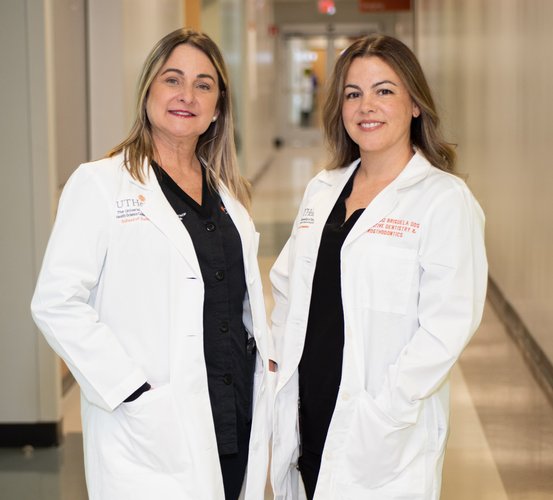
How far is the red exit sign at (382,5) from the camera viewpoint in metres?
17.3

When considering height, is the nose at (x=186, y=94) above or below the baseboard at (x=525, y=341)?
above

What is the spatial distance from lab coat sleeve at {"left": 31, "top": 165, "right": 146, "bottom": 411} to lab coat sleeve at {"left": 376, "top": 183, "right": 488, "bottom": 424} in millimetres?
674

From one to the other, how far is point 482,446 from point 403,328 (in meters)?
2.49

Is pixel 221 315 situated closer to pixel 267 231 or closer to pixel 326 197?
pixel 326 197

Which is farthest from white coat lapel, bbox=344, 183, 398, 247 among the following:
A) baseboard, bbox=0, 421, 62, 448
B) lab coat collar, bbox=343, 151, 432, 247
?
baseboard, bbox=0, 421, 62, 448

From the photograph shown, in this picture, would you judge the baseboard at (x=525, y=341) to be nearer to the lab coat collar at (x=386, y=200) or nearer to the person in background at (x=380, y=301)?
the person in background at (x=380, y=301)

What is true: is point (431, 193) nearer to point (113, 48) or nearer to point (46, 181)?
point (46, 181)

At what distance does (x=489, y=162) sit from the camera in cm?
900

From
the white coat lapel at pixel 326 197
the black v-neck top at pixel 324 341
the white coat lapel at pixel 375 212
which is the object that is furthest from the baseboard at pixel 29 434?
the white coat lapel at pixel 375 212

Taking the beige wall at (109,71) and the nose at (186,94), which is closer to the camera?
the nose at (186,94)

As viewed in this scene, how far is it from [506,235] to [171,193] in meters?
5.77

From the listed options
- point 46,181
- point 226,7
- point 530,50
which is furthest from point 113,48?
point 226,7

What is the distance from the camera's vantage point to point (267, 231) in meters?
11.0

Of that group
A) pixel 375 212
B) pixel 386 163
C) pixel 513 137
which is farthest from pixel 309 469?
pixel 513 137
